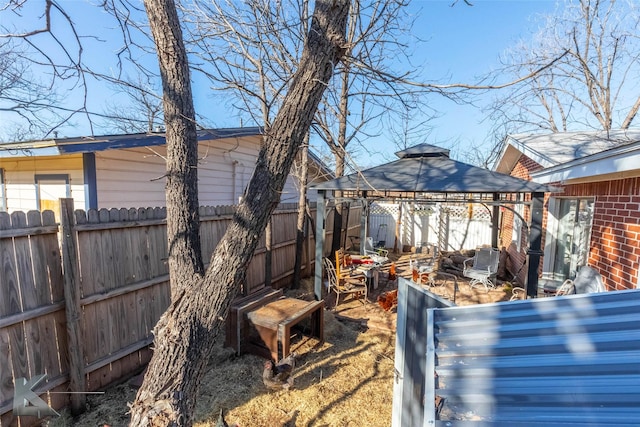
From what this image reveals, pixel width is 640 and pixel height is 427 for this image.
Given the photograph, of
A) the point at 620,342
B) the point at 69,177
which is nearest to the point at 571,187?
the point at 620,342

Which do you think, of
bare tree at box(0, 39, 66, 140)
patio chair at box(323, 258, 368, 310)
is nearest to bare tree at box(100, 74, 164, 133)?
bare tree at box(0, 39, 66, 140)

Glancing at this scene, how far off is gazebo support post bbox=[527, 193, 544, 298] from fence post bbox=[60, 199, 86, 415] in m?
6.34

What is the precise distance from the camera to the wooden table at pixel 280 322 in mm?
3873

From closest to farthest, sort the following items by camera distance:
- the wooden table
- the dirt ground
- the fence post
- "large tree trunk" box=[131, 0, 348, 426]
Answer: "large tree trunk" box=[131, 0, 348, 426] < the fence post < the dirt ground < the wooden table

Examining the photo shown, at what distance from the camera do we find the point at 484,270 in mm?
7430

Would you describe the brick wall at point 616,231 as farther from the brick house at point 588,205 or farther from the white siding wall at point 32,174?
the white siding wall at point 32,174

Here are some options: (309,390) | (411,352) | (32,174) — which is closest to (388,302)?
(309,390)

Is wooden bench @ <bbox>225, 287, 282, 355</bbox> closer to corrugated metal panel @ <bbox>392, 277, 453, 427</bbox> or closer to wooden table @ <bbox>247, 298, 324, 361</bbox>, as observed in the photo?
wooden table @ <bbox>247, 298, 324, 361</bbox>

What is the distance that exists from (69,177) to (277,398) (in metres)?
5.00

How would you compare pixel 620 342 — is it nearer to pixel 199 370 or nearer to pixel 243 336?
pixel 199 370

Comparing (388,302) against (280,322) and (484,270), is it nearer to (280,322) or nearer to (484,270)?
(280,322)

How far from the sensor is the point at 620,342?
1254 mm

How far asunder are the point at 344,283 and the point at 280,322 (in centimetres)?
287

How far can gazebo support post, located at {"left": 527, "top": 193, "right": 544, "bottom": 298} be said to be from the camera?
5012 mm
